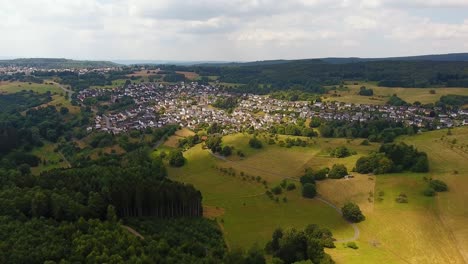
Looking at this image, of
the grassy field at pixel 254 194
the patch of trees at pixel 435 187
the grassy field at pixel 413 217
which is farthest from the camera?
the patch of trees at pixel 435 187

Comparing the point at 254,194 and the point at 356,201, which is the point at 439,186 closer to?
the point at 356,201

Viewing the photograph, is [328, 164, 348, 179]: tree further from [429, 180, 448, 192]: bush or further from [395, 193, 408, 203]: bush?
[429, 180, 448, 192]: bush

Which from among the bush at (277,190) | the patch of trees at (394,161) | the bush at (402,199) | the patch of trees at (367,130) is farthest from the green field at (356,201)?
the patch of trees at (367,130)

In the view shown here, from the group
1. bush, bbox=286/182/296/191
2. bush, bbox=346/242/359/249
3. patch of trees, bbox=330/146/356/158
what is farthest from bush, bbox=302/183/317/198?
patch of trees, bbox=330/146/356/158

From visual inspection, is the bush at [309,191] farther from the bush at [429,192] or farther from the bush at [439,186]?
the bush at [439,186]

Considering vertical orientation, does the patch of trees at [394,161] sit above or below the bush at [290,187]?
above

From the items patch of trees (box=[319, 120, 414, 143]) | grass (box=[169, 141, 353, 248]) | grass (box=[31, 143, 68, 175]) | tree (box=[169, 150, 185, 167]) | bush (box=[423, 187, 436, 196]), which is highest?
patch of trees (box=[319, 120, 414, 143])

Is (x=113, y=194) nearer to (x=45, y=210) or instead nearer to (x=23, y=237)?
(x=45, y=210)

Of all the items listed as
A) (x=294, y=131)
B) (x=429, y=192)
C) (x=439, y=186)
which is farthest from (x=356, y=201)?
(x=294, y=131)
